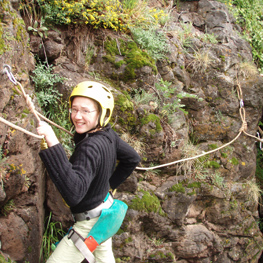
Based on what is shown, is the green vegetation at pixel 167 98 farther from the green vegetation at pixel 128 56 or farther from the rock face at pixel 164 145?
the green vegetation at pixel 128 56

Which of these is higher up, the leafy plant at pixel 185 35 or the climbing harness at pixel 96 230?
the leafy plant at pixel 185 35

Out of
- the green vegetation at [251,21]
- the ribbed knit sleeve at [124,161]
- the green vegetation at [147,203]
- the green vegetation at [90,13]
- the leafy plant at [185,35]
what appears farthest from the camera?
the green vegetation at [251,21]

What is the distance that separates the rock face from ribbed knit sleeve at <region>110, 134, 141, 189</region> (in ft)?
3.02

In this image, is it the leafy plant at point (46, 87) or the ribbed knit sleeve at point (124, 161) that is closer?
the ribbed knit sleeve at point (124, 161)

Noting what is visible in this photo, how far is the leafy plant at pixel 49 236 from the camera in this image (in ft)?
10.8

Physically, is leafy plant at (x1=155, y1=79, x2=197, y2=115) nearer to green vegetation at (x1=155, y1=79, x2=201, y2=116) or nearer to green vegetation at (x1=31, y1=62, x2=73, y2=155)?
green vegetation at (x1=155, y1=79, x2=201, y2=116)

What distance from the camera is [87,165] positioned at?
7.16 ft

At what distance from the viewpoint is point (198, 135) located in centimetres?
579

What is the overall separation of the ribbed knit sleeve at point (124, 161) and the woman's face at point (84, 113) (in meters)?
0.47

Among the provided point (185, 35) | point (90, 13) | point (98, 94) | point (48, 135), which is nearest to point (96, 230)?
point (48, 135)

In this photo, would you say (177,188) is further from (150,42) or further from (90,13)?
(90,13)

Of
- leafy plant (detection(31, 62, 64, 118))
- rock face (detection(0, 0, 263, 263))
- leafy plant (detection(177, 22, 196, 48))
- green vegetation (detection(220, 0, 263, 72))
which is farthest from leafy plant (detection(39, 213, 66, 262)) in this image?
→ green vegetation (detection(220, 0, 263, 72))

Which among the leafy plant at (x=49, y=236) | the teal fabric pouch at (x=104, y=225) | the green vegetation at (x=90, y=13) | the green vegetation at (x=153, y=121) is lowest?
the leafy plant at (x=49, y=236)

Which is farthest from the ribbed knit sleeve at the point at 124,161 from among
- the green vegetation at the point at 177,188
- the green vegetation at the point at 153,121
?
the green vegetation at the point at 177,188
